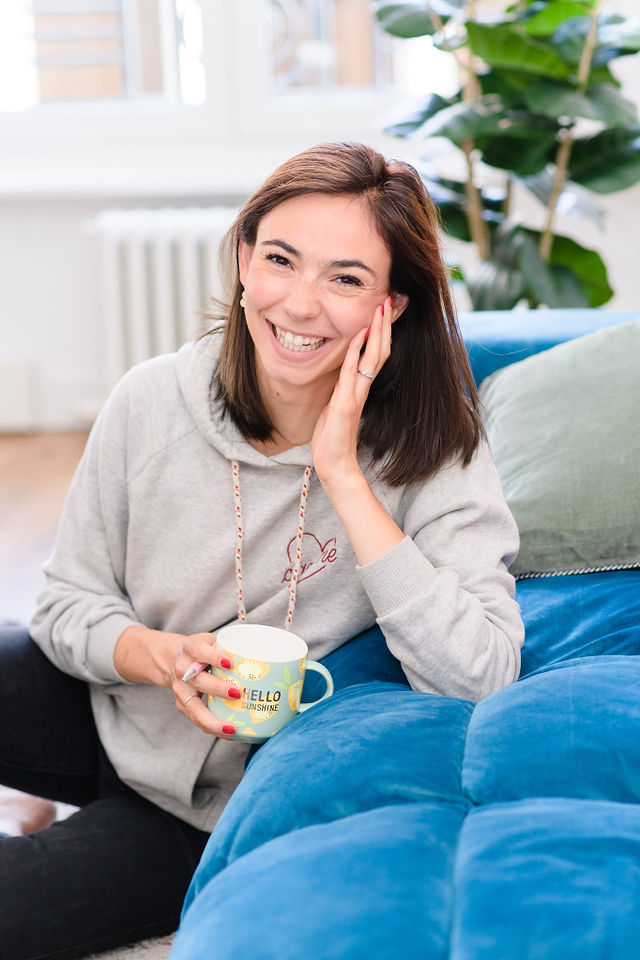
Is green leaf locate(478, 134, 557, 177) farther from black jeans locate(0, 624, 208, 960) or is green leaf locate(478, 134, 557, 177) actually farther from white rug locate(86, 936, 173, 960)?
white rug locate(86, 936, 173, 960)

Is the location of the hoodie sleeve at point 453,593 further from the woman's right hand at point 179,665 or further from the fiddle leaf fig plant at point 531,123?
the fiddle leaf fig plant at point 531,123

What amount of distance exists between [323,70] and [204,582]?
2.90 m

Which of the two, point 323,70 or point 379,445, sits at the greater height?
point 323,70

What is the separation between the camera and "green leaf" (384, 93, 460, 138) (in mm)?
2418

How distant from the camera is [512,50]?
7.41 feet

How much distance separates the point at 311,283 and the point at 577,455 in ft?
1.48

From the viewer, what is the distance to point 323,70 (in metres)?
3.75

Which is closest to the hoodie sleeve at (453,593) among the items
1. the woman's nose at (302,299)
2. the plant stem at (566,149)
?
the woman's nose at (302,299)

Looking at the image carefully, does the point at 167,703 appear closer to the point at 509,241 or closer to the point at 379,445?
the point at 379,445

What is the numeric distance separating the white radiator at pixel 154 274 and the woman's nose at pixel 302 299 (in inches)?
95.4

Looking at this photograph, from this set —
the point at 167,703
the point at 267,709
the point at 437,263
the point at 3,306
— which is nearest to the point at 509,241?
the point at 437,263

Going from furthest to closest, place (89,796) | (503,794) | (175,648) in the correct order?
(89,796) < (175,648) < (503,794)

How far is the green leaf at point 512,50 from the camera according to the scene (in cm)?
223

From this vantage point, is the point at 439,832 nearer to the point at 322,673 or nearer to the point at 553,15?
the point at 322,673
